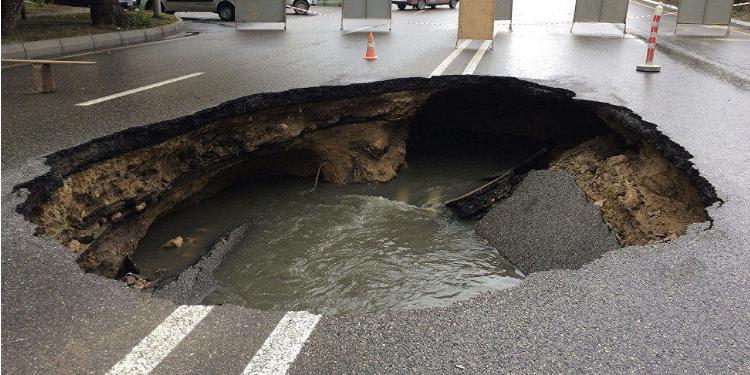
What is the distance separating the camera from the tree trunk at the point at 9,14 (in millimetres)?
11648

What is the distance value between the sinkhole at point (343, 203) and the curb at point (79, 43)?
5622mm

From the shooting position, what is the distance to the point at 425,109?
34.9 ft

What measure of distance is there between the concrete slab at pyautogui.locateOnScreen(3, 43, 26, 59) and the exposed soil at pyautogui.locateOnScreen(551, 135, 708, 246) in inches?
388

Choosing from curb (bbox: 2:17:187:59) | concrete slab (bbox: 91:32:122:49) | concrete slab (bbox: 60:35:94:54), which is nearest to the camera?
curb (bbox: 2:17:187:59)

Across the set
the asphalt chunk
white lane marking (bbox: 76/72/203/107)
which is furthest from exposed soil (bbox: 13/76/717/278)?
white lane marking (bbox: 76/72/203/107)

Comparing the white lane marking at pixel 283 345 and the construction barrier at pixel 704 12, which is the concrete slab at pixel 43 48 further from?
the construction barrier at pixel 704 12

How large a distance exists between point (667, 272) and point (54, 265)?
3550 millimetres

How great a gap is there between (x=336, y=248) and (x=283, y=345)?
12.7 feet

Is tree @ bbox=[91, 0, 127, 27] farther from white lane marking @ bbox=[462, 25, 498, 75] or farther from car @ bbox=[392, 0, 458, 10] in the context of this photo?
car @ bbox=[392, 0, 458, 10]

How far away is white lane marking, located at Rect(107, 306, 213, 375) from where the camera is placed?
2479 mm

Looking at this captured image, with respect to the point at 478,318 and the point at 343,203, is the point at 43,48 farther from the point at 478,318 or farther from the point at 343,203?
the point at 478,318

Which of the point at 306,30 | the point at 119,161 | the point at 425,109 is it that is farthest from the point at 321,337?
the point at 306,30

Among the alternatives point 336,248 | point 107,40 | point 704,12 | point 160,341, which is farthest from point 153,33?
point 704,12

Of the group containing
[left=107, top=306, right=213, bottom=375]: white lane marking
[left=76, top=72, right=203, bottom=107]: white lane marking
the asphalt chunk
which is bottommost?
the asphalt chunk
